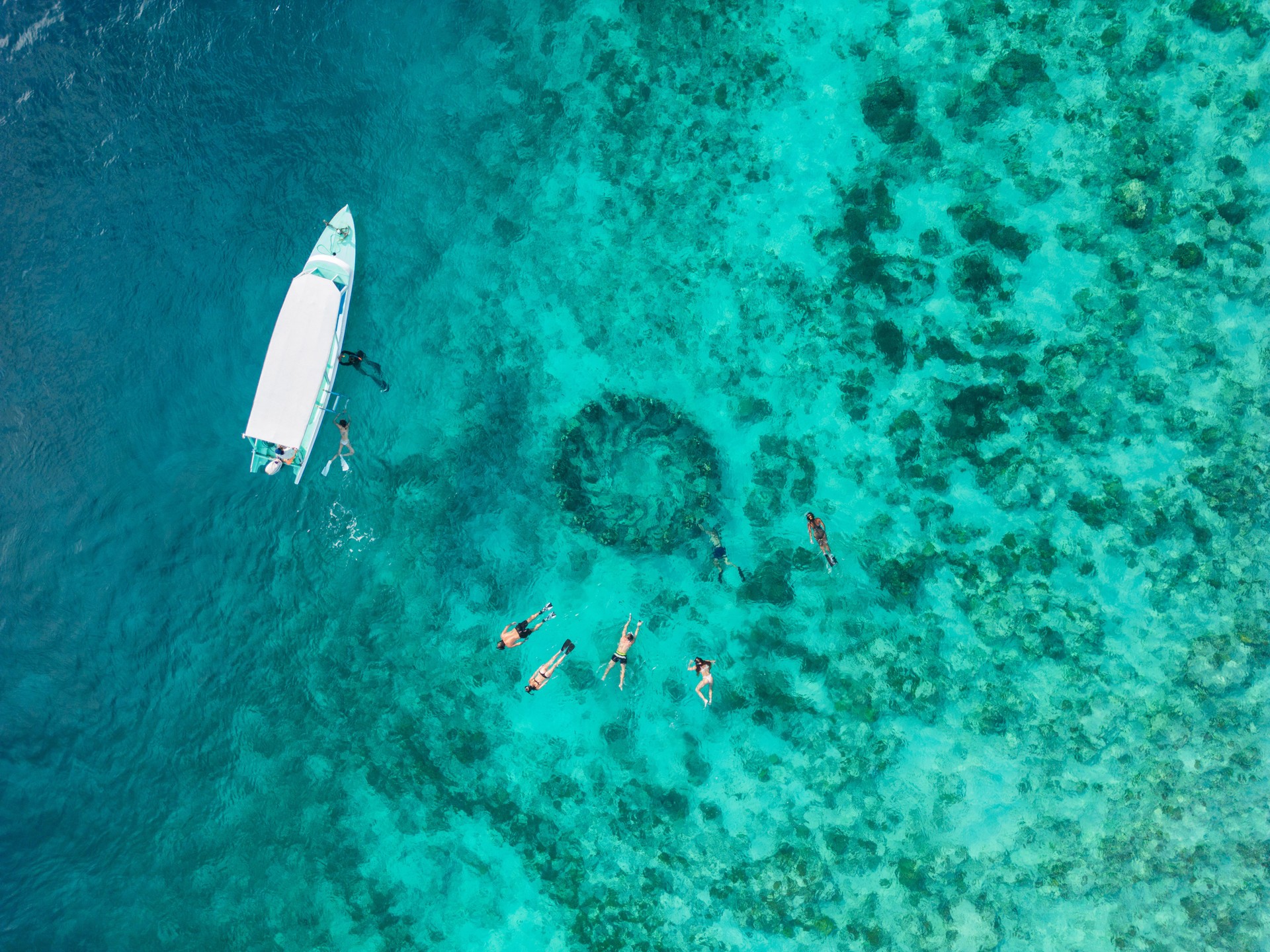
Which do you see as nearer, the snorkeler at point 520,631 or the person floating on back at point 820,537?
the person floating on back at point 820,537

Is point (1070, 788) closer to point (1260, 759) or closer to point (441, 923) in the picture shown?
point (1260, 759)

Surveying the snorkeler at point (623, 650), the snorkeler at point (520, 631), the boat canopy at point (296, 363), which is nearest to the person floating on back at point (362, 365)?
the boat canopy at point (296, 363)

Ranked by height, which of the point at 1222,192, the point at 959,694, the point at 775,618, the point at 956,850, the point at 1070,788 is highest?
the point at 1222,192

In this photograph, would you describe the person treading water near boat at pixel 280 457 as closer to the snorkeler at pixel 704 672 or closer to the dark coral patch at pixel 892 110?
the snorkeler at pixel 704 672

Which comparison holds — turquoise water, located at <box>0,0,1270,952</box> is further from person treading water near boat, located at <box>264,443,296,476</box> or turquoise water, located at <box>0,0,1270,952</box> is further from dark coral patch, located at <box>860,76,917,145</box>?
person treading water near boat, located at <box>264,443,296,476</box>

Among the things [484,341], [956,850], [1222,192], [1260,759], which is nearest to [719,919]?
[956,850]

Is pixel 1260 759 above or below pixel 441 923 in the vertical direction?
above

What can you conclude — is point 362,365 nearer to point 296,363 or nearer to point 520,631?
point 296,363
